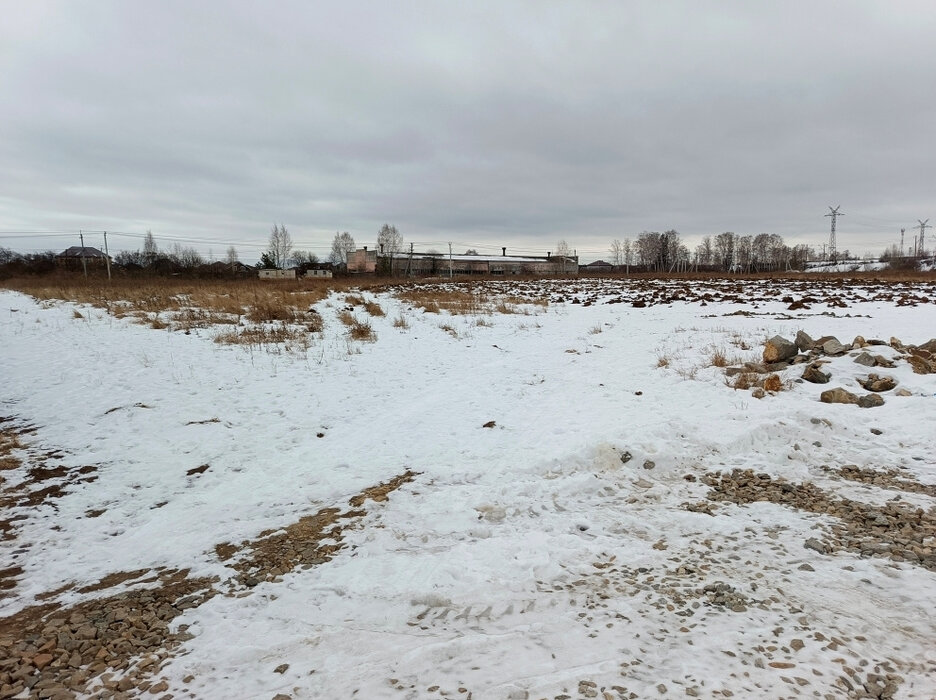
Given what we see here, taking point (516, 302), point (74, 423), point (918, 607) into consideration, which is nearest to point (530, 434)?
point (918, 607)

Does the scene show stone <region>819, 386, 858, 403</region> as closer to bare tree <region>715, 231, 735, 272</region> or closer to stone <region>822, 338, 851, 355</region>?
stone <region>822, 338, 851, 355</region>

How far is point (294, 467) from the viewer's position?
18.6ft

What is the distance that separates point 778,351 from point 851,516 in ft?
19.0

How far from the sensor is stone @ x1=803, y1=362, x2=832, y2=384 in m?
7.71

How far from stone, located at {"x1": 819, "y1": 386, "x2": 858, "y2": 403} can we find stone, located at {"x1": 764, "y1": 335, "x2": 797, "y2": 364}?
220 cm

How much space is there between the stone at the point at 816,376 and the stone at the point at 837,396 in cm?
77

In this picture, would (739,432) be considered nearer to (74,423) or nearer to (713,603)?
(713,603)

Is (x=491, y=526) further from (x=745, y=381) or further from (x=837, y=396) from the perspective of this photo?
(x=745, y=381)

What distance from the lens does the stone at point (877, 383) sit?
7.14m

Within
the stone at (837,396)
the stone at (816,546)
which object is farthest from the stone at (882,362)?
the stone at (816,546)

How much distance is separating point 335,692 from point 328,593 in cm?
91

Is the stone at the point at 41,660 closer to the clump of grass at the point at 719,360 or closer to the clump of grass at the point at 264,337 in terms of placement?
the clump of grass at the point at 264,337

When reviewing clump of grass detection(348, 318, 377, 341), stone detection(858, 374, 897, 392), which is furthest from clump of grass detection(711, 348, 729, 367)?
clump of grass detection(348, 318, 377, 341)

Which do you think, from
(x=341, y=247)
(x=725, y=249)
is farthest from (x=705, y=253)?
(x=341, y=247)
